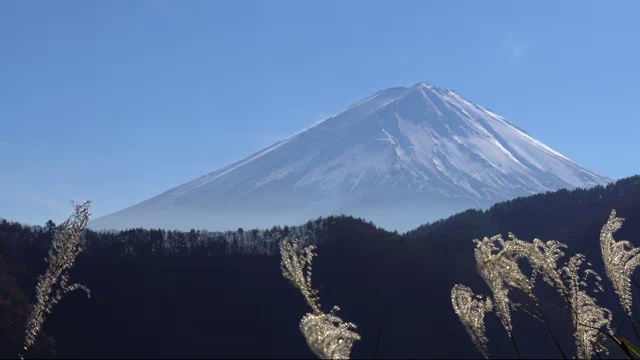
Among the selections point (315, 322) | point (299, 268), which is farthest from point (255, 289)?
point (315, 322)

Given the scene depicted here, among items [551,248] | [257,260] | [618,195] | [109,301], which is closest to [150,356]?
[109,301]

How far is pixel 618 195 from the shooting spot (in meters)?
108

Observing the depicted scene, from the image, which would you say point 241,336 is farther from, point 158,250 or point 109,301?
point 158,250

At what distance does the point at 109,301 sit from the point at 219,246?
1681cm

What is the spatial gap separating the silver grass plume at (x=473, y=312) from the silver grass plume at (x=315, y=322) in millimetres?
654

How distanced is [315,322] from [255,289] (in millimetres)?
78622

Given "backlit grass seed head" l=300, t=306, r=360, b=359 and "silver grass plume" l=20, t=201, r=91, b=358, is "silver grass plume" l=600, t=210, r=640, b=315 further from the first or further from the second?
"silver grass plume" l=20, t=201, r=91, b=358

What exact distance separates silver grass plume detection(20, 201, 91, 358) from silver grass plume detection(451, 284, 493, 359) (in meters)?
1.76

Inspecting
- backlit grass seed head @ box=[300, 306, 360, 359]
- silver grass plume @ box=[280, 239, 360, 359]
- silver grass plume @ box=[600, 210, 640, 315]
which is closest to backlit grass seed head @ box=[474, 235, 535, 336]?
silver grass plume @ box=[600, 210, 640, 315]

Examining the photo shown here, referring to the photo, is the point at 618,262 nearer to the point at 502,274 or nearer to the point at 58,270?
the point at 502,274

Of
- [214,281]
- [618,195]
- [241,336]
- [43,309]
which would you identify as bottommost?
[43,309]

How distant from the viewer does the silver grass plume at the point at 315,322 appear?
3.55 m

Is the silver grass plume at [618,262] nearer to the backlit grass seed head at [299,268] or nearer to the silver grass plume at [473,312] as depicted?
the silver grass plume at [473,312]

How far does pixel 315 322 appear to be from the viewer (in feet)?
12.3
